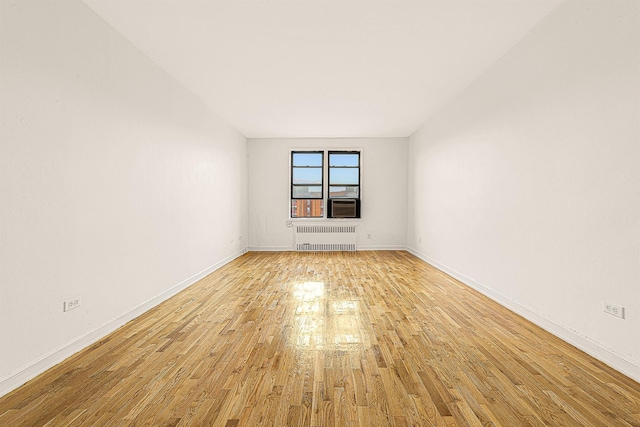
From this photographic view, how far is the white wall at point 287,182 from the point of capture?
8453 millimetres

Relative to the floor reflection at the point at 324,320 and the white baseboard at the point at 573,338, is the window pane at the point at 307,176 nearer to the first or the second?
the floor reflection at the point at 324,320

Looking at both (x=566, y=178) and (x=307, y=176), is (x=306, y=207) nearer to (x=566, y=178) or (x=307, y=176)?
(x=307, y=176)

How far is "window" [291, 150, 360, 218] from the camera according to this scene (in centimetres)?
859

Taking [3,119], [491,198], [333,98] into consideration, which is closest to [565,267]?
[491,198]

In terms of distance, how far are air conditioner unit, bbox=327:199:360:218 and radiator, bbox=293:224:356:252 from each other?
276 millimetres

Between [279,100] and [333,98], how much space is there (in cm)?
85

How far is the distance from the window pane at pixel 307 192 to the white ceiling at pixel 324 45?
10.4 ft

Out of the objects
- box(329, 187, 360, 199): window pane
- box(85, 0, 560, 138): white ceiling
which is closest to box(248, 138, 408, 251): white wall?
box(329, 187, 360, 199): window pane

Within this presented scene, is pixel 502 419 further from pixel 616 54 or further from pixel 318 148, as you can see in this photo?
pixel 318 148

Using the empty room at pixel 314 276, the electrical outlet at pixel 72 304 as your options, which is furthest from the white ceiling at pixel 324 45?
the electrical outlet at pixel 72 304

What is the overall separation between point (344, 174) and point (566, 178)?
6008mm

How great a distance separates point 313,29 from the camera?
3.22 m

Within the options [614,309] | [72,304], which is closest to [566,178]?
[614,309]

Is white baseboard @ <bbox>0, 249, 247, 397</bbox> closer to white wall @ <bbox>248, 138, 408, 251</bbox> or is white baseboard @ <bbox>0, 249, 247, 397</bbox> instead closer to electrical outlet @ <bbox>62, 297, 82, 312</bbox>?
electrical outlet @ <bbox>62, 297, 82, 312</bbox>
